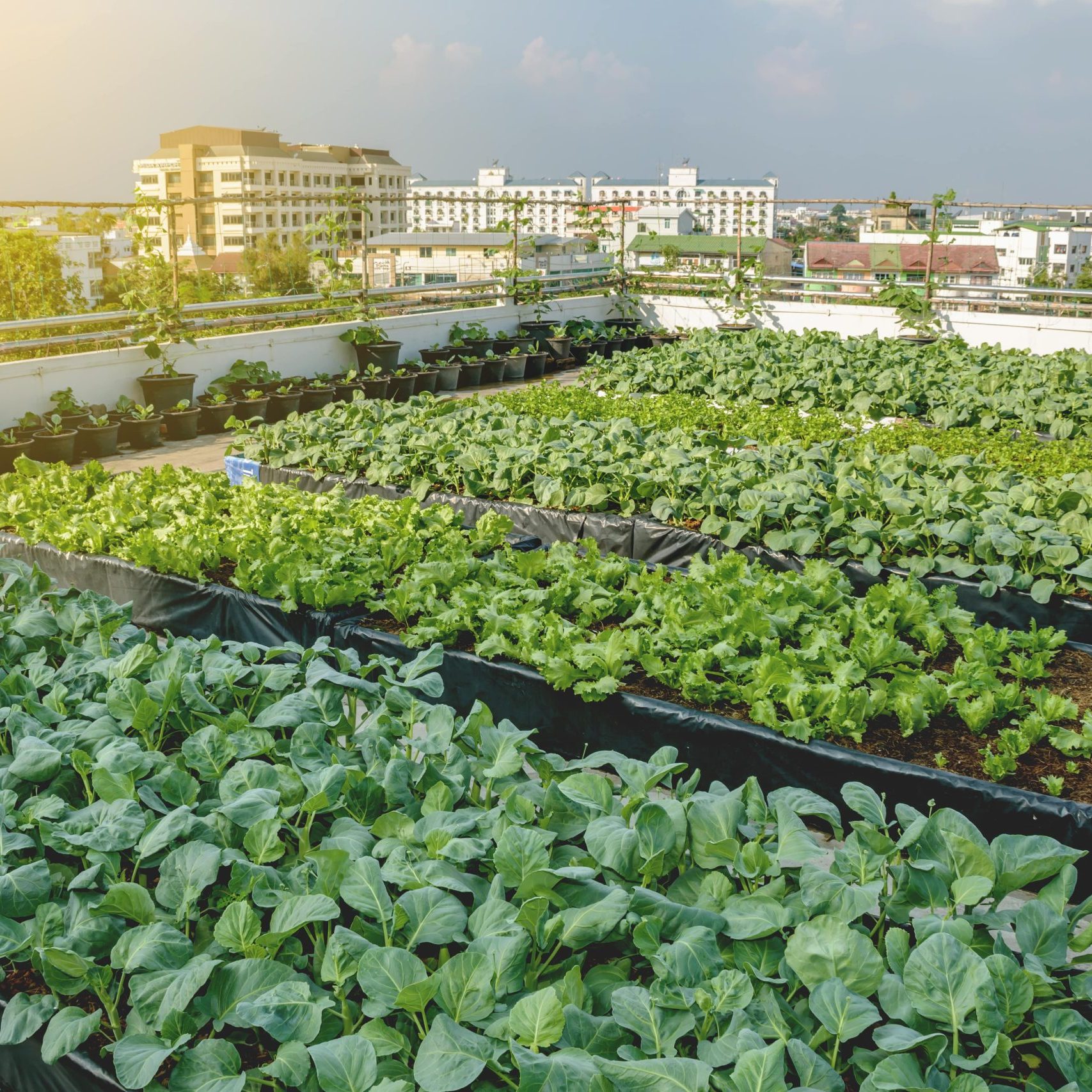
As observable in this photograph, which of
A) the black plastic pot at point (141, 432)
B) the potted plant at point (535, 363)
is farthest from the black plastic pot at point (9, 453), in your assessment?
the potted plant at point (535, 363)

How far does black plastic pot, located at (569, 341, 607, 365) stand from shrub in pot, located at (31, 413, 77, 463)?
6.80m

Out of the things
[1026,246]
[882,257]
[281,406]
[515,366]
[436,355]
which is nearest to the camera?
[281,406]

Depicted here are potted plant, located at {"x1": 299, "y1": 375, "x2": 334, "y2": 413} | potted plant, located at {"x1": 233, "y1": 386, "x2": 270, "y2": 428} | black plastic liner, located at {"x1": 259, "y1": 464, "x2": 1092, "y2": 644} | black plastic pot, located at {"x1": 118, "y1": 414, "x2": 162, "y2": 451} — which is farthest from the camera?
potted plant, located at {"x1": 299, "y1": 375, "x2": 334, "y2": 413}

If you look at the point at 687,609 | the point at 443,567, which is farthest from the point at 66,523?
the point at 687,609

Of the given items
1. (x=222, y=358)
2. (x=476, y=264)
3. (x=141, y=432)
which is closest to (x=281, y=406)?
(x=222, y=358)

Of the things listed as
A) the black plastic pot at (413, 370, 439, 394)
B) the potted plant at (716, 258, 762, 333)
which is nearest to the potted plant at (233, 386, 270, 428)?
the black plastic pot at (413, 370, 439, 394)

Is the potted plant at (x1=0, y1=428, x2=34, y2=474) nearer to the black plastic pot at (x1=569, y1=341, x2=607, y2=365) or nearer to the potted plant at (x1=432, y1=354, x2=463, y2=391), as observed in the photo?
the potted plant at (x1=432, y1=354, x2=463, y2=391)

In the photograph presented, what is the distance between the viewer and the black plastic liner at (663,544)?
175 inches

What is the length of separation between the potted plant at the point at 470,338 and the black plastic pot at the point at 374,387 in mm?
2067

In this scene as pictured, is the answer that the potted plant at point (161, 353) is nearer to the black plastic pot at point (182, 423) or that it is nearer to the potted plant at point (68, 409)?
the black plastic pot at point (182, 423)

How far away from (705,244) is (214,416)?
2893cm

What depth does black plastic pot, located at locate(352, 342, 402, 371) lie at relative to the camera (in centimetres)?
1177

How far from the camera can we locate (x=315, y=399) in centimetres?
1041

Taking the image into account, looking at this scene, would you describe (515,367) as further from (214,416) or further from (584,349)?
(214,416)
